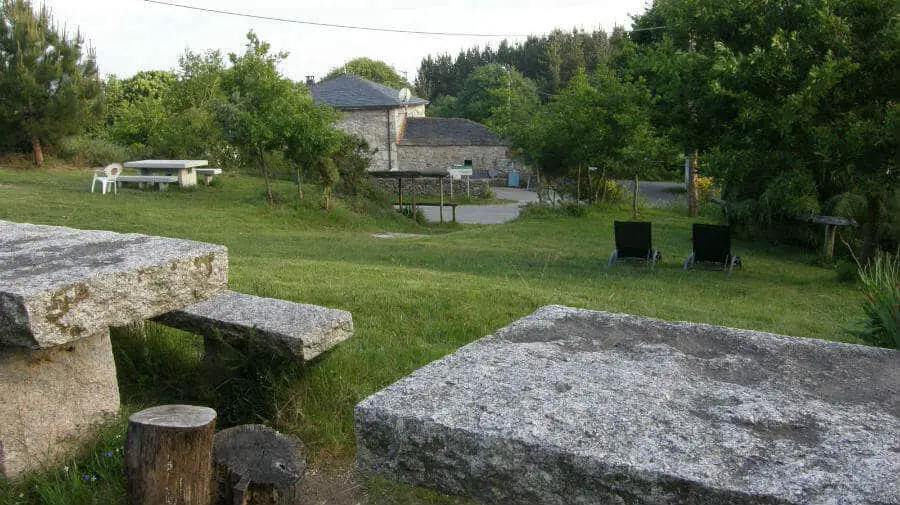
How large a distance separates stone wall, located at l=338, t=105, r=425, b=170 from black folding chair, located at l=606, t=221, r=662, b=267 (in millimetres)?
33356

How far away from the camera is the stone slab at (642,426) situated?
5.20 feet

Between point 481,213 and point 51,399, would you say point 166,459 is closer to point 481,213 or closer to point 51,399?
point 51,399

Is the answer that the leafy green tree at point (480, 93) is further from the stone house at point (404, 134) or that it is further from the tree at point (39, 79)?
the tree at point (39, 79)

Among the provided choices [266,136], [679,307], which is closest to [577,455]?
[679,307]

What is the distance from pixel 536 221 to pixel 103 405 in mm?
Result: 18441

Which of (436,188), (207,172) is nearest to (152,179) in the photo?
(207,172)

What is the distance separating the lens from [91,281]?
3.47 m

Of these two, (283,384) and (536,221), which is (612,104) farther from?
(283,384)

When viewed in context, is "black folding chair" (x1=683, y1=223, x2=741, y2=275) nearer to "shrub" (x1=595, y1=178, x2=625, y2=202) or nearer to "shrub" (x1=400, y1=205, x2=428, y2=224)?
"shrub" (x1=595, y1=178, x2=625, y2=202)

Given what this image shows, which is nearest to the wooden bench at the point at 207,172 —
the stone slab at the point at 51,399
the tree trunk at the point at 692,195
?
the tree trunk at the point at 692,195

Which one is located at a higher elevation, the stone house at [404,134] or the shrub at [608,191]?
the stone house at [404,134]

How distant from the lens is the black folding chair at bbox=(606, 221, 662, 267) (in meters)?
12.5

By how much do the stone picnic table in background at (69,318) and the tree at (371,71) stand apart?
7286 cm

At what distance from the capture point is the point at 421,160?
152 feet
